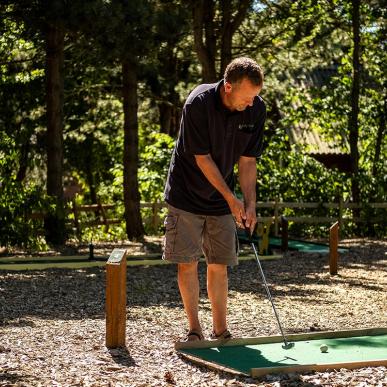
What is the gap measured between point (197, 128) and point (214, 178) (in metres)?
0.31

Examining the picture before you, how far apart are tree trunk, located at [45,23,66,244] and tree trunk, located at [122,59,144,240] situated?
1.13 meters

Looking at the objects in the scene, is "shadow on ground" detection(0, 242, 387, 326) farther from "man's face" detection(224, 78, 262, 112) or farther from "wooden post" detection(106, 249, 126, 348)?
"man's face" detection(224, 78, 262, 112)

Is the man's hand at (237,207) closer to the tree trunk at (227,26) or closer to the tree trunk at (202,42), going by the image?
the tree trunk at (202,42)

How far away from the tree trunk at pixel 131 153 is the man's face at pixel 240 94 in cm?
992

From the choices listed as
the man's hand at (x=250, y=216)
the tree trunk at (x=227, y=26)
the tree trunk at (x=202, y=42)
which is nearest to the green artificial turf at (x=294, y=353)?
the man's hand at (x=250, y=216)

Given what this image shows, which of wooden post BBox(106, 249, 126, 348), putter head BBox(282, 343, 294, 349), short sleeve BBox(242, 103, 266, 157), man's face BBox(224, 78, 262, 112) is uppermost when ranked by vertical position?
man's face BBox(224, 78, 262, 112)

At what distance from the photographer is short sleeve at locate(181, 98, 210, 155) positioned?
5.47m

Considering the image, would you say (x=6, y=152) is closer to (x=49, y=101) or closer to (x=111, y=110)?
(x=49, y=101)

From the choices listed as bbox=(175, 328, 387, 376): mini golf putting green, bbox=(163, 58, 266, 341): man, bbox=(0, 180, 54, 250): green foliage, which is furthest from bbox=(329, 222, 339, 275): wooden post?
bbox=(163, 58, 266, 341): man

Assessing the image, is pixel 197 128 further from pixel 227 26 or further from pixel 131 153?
pixel 227 26

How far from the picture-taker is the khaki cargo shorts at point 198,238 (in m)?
5.73

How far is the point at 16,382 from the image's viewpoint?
5031mm

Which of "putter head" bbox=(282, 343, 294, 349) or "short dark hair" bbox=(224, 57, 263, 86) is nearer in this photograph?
"short dark hair" bbox=(224, 57, 263, 86)

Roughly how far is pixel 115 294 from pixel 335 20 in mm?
14523
